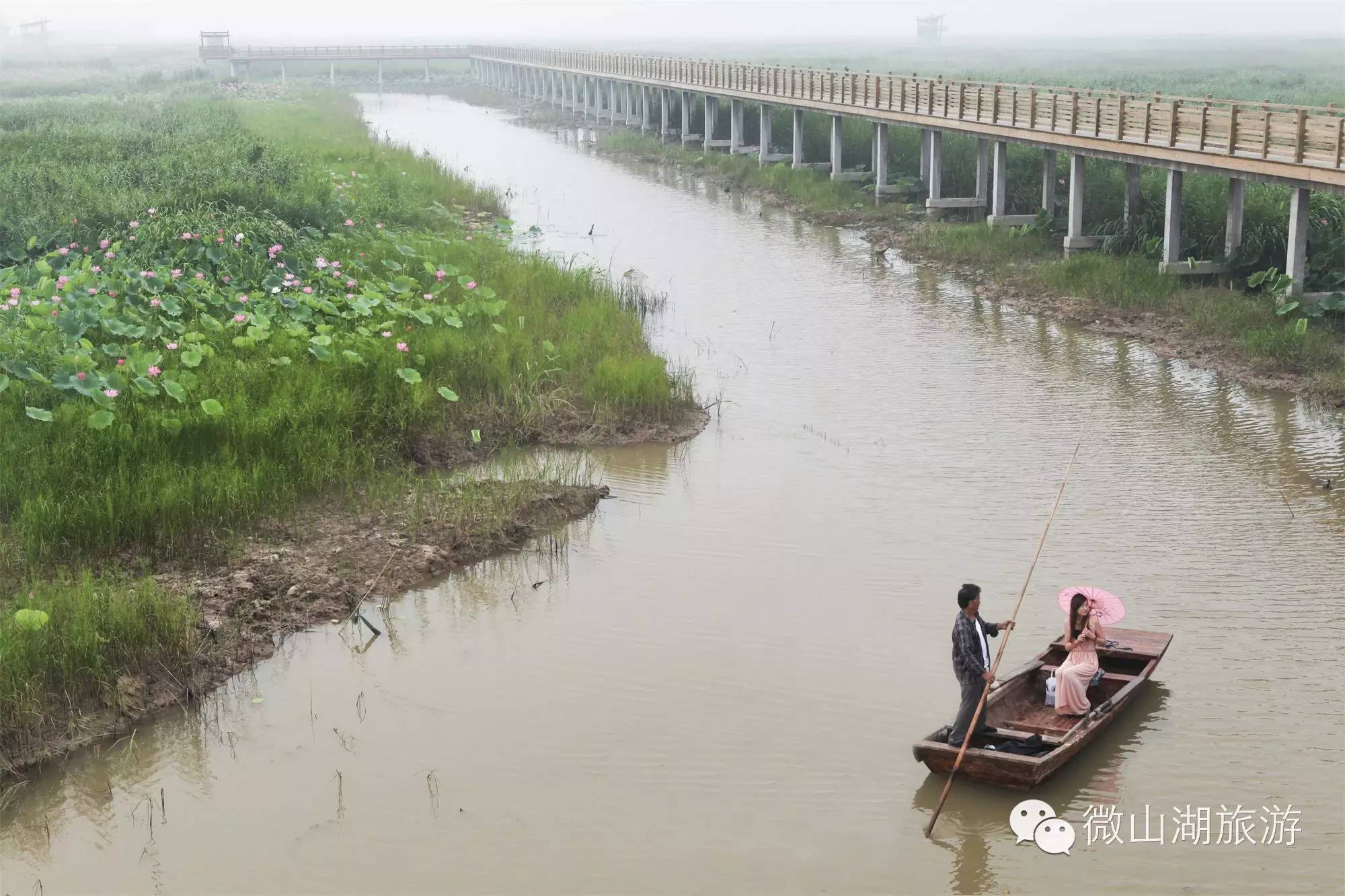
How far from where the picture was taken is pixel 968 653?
9000 mm

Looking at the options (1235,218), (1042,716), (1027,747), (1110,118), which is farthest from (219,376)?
(1110,118)

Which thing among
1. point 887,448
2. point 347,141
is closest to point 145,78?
point 347,141

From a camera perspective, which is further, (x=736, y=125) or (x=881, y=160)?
(x=736, y=125)

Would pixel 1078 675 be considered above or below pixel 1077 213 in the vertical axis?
below

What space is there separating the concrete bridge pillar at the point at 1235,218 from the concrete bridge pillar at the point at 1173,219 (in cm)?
75

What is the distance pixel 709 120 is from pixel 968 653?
42.3 metres

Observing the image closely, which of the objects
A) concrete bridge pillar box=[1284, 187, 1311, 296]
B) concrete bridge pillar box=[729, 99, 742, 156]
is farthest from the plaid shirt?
concrete bridge pillar box=[729, 99, 742, 156]

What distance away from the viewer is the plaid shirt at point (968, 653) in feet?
29.5

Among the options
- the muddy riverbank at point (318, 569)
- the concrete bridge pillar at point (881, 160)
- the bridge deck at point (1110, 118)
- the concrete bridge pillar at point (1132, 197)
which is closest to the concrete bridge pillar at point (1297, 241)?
the bridge deck at point (1110, 118)

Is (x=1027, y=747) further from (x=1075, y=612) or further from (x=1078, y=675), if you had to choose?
(x=1075, y=612)

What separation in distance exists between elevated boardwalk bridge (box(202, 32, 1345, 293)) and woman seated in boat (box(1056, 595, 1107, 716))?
39.0 feet

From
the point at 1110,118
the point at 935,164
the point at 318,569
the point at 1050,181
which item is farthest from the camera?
the point at 935,164

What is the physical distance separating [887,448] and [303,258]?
845cm

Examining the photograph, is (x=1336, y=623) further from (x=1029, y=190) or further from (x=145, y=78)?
(x=145, y=78)
